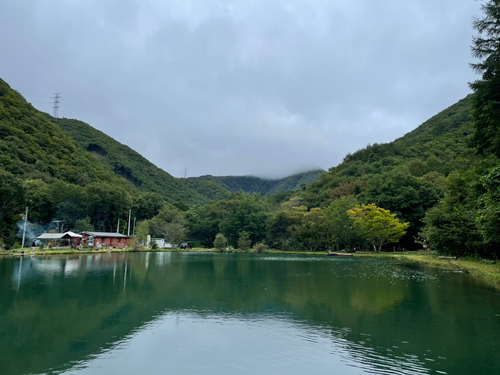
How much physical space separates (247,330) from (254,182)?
163m

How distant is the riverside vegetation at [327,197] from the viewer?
17.5 metres

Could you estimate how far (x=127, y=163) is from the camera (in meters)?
101

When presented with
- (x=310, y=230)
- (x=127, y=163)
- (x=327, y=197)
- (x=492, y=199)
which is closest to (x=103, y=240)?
(x=310, y=230)

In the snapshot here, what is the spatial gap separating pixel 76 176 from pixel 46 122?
18480 millimetres

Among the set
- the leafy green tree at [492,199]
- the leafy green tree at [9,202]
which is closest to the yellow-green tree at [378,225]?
the leafy green tree at [492,199]

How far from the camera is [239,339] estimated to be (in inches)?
264

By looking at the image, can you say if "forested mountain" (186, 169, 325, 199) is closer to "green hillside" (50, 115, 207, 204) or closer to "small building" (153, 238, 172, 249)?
"green hillside" (50, 115, 207, 204)

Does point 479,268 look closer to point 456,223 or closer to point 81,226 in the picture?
point 456,223

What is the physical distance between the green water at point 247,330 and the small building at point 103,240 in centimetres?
3146

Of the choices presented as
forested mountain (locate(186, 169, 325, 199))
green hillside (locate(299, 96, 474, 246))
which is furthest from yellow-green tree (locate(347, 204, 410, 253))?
forested mountain (locate(186, 169, 325, 199))

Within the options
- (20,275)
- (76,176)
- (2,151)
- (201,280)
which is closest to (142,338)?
(201,280)

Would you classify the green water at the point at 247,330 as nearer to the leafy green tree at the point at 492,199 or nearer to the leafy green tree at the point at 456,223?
the leafy green tree at the point at 492,199

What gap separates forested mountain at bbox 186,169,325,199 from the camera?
130m

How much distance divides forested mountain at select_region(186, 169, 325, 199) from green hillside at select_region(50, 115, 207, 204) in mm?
17365
